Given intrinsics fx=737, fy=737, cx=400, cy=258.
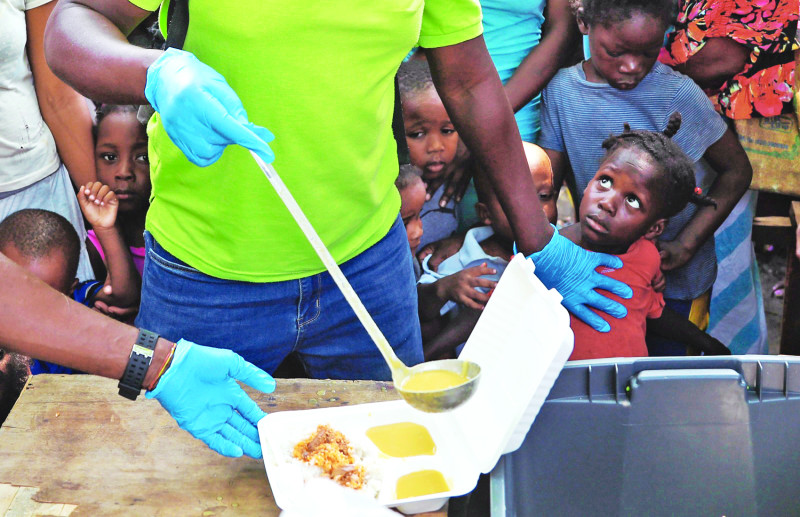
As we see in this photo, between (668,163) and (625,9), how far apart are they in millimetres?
501

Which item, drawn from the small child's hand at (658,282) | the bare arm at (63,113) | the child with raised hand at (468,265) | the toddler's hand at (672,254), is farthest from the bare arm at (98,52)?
the toddler's hand at (672,254)

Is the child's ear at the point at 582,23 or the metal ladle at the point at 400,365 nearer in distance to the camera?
the metal ladle at the point at 400,365

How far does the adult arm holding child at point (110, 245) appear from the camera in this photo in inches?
84.9

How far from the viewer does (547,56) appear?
2311 millimetres

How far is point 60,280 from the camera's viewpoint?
2.09 meters

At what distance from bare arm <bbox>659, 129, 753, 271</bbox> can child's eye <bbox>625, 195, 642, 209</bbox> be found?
1.34 feet

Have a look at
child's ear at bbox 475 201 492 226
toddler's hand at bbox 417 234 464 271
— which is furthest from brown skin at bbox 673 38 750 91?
toddler's hand at bbox 417 234 464 271

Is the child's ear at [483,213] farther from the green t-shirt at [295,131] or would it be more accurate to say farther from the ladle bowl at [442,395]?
the ladle bowl at [442,395]

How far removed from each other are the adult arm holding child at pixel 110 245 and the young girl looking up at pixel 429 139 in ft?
2.92

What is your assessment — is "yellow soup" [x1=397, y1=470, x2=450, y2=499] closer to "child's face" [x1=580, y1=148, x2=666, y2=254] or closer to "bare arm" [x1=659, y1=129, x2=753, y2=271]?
"child's face" [x1=580, y1=148, x2=666, y2=254]

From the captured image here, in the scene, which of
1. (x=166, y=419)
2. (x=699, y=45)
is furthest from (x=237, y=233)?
(x=699, y=45)

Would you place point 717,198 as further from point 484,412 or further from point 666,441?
point 484,412

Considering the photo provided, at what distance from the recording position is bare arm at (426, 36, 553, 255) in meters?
1.50

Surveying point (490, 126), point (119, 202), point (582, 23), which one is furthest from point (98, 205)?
point (582, 23)
